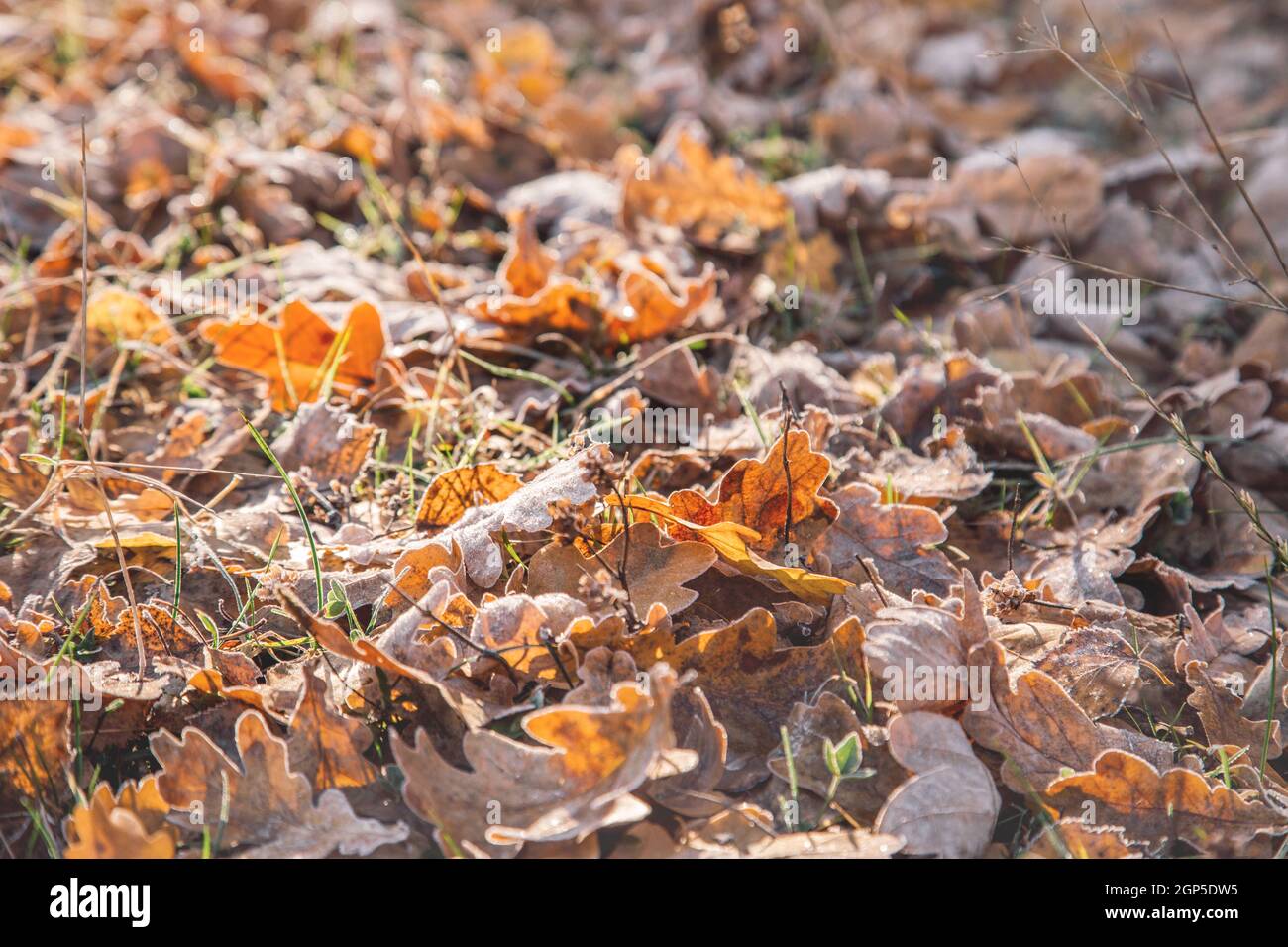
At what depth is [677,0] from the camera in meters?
4.90

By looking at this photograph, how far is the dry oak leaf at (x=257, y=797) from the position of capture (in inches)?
62.6

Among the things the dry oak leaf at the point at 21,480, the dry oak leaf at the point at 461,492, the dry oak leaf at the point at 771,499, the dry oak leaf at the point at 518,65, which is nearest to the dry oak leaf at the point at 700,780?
the dry oak leaf at the point at 771,499

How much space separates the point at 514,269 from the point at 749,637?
1.31 metres

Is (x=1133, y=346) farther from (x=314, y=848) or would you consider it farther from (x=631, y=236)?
(x=314, y=848)


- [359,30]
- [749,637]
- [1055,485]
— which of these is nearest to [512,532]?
[749,637]

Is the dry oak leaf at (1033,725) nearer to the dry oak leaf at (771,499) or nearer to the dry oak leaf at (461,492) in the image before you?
the dry oak leaf at (771,499)

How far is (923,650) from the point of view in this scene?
1.75 metres

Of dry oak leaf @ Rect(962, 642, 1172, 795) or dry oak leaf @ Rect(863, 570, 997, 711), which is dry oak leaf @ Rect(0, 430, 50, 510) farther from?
dry oak leaf @ Rect(962, 642, 1172, 795)

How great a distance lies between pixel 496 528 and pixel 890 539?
0.77 m

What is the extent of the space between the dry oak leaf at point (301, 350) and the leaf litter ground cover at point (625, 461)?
0.01m

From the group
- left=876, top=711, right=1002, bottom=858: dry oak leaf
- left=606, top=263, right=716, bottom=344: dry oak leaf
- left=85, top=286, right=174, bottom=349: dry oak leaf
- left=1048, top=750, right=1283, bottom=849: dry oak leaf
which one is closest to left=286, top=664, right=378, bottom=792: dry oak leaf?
left=876, top=711, right=1002, bottom=858: dry oak leaf

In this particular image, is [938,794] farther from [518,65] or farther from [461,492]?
[518,65]

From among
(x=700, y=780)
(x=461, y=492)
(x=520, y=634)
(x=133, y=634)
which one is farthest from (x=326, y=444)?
(x=700, y=780)
